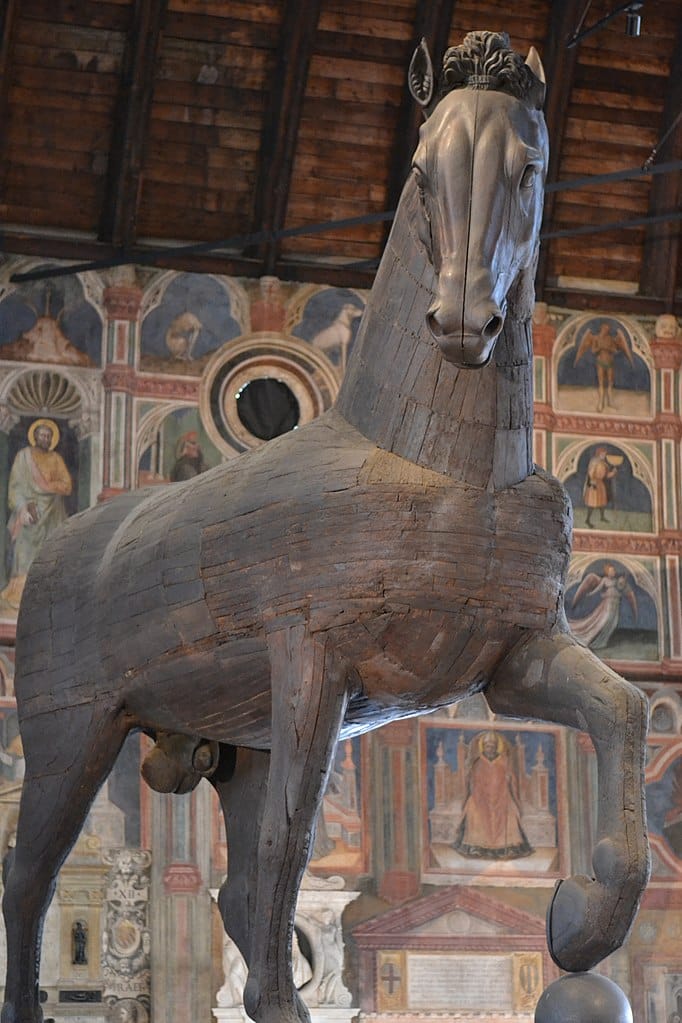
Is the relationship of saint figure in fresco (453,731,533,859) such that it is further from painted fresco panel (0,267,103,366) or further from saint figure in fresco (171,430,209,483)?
painted fresco panel (0,267,103,366)

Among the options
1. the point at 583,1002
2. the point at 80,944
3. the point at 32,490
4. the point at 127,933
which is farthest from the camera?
the point at 32,490

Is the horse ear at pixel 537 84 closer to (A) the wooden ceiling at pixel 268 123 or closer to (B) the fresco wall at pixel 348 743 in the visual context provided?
(A) the wooden ceiling at pixel 268 123

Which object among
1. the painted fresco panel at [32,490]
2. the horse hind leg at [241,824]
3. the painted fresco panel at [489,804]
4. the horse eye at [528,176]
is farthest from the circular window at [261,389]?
the horse eye at [528,176]

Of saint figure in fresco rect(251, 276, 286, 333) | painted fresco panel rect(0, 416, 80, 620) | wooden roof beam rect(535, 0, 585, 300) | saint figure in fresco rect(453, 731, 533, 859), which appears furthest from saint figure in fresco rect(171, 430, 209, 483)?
wooden roof beam rect(535, 0, 585, 300)

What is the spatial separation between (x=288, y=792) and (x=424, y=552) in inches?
34.8

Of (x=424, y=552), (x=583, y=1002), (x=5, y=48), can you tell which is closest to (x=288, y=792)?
(x=424, y=552)

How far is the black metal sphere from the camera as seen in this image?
5426 millimetres

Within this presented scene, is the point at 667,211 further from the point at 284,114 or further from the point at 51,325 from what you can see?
the point at 51,325

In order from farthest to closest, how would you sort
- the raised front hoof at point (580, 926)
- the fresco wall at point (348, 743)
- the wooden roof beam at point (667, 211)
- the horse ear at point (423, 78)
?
the wooden roof beam at point (667, 211)
the fresco wall at point (348, 743)
the horse ear at point (423, 78)
the raised front hoof at point (580, 926)

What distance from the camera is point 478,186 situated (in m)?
5.49

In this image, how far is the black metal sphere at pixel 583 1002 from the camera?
17.8 ft

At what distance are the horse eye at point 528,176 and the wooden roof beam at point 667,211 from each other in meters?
10.8

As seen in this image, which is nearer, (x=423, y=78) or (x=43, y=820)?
(x=423, y=78)

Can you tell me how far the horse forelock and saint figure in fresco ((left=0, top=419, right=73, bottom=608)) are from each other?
33.6 feet
